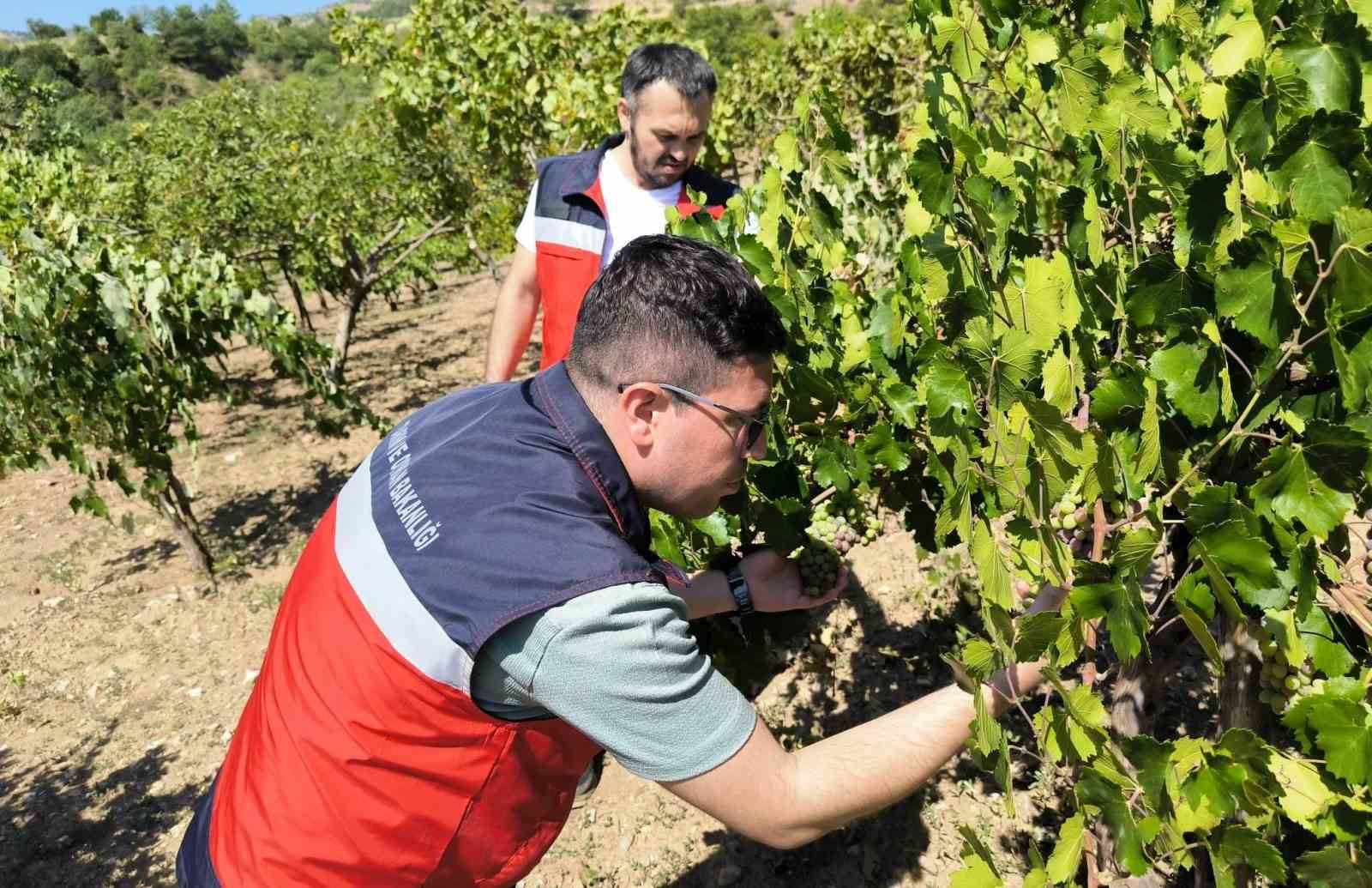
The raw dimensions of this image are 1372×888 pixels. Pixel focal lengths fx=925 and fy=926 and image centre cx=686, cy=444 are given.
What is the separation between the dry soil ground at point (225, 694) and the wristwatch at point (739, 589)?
0.42 metres

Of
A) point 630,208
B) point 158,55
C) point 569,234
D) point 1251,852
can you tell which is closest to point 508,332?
point 569,234

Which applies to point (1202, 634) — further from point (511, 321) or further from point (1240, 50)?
point (511, 321)

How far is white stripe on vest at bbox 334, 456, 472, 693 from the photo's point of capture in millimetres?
1290

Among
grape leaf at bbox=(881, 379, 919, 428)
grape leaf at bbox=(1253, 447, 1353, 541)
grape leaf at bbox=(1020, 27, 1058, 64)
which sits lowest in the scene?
grape leaf at bbox=(881, 379, 919, 428)

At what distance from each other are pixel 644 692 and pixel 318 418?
5.19 meters

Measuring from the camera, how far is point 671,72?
287 centimetres

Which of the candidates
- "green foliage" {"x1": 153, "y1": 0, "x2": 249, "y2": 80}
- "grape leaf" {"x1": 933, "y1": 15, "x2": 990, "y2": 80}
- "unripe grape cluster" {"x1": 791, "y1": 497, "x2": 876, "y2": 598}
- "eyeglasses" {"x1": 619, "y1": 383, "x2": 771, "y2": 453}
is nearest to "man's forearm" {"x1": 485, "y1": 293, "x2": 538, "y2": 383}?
"unripe grape cluster" {"x1": 791, "y1": 497, "x2": 876, "y2": 598}

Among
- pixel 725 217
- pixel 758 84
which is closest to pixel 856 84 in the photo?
pixel 758 84

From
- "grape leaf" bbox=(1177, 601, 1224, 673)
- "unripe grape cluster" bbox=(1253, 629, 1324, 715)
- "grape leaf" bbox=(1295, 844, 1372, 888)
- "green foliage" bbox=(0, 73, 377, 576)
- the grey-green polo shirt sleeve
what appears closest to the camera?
"grape leaf" bbox=(1295, 844, 1372, 888)

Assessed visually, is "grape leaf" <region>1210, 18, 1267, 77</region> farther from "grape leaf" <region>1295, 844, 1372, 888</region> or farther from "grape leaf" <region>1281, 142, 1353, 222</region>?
"grape leaf" <region>1295, 844, 1372, 888</region>

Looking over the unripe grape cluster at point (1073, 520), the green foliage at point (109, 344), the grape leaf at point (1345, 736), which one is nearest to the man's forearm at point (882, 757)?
the grape leaf at point (1345, 736)

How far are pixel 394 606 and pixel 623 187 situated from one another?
2065 mm

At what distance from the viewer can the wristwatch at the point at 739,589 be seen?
1.99m

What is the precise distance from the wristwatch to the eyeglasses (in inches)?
21.5
